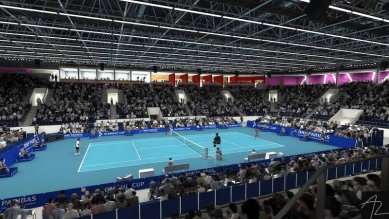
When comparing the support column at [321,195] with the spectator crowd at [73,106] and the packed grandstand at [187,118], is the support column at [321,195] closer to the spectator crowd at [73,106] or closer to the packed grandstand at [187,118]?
the packed grandstand at [187,118]

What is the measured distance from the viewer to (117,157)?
69.8ft

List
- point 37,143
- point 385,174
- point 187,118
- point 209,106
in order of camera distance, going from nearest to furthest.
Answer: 1. point 385,174
2. point 37,143
3. point 187,118
4. point 209,106

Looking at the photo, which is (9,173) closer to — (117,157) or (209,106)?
(117,157)

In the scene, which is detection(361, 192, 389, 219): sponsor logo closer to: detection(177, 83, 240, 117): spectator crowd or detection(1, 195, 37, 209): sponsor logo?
detection(1, 195, 37, 209): sponsor logo

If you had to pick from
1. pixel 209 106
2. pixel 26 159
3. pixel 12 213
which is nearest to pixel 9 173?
pixel 26 159

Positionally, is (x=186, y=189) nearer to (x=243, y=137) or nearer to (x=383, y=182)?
(x=383, y=182)

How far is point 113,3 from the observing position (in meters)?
15.9

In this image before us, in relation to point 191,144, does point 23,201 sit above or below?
above

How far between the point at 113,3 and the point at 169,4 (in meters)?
3.99

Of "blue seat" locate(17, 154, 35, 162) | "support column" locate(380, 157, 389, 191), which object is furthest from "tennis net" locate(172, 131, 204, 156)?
"support column" locate(380, 157, 389, 191)

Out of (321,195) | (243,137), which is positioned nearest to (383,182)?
(321,195)

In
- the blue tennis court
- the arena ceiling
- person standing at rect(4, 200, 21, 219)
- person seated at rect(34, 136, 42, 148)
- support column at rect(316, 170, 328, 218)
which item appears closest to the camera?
support column at rect(316, 170, 328, 218)

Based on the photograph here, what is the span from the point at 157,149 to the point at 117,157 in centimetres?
397

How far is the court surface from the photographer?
15.5 metres
